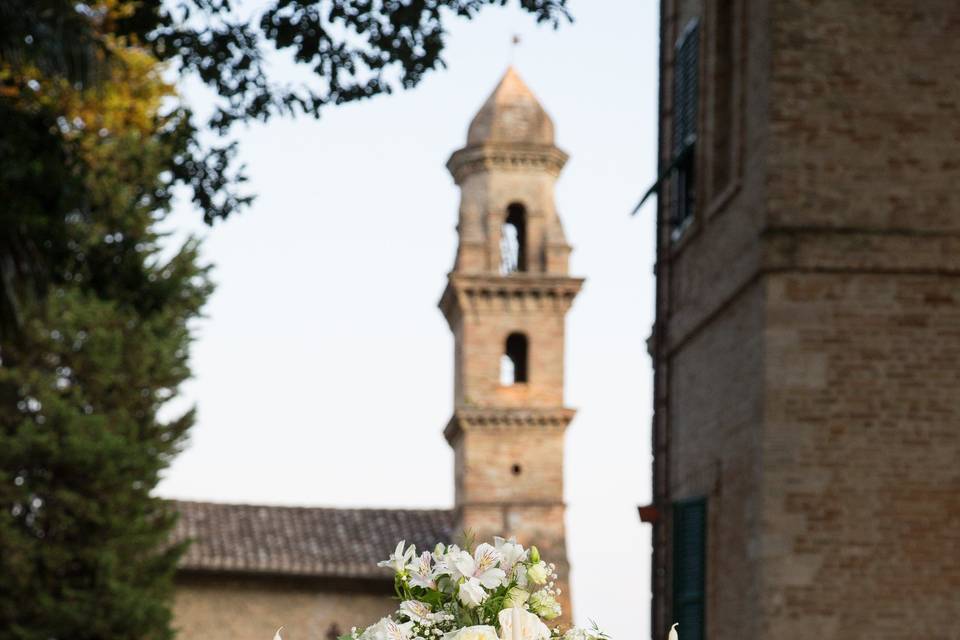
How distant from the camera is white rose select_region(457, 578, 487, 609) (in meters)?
Result: 4.12

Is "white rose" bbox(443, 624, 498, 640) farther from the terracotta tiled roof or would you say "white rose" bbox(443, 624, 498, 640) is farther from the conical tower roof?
the conical tower roof

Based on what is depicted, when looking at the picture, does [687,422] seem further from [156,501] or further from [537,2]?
[156,501]

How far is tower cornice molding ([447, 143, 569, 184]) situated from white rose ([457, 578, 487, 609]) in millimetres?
37022

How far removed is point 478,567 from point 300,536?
3535cm

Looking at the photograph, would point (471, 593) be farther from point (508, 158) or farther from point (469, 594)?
point (508, 158)

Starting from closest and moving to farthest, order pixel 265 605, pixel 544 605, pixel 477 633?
1. pixel 477 633
2. pixel 544 605
3. pixel 265 605

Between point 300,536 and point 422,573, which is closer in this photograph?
point 422,573

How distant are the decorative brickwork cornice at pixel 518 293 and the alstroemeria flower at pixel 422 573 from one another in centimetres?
3593

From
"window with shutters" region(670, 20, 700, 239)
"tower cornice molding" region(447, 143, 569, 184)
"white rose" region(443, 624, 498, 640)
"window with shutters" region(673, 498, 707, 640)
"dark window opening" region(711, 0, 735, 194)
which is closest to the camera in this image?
"white rose" region(443, 624, 498, 640)

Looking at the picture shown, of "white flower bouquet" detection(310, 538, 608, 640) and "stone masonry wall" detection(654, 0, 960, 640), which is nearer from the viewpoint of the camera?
"white flower bouquet" detection(310, 538, 608, 640)

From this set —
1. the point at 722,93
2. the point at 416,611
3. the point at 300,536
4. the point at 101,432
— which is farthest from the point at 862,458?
the point at 300,536

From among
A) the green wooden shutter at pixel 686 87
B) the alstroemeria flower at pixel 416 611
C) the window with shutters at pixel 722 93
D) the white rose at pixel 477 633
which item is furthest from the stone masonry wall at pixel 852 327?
the white rose at pixel 477 633

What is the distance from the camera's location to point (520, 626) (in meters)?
3.95

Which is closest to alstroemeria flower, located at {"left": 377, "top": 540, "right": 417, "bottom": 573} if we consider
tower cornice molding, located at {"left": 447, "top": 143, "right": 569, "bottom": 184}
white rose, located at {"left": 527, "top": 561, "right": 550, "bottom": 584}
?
white rose, located at {"left": 527, "top": 561, "right": 550, "bottom": 584}
